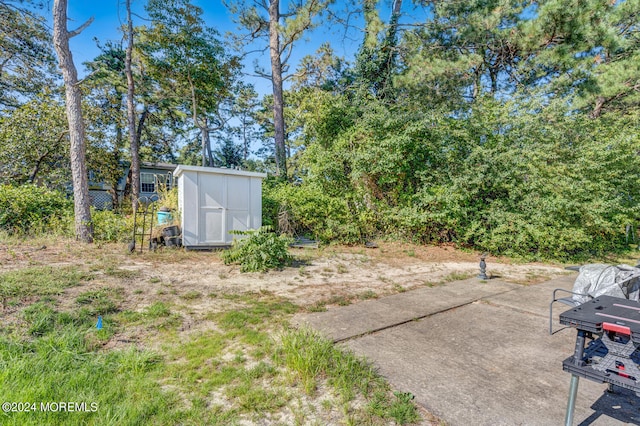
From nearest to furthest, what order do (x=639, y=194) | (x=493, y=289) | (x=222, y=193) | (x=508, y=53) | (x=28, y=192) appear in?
1. (x=493, y=289)
2. (x=222, y=193)
3. (x=28, y=192)
4. (x=639, y=194)
5. (x=508, y=53)

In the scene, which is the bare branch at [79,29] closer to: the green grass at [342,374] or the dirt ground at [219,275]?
the dirt ground at [219,275]

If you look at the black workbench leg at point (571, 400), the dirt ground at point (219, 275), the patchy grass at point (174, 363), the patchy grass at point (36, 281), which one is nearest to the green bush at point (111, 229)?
the dirt ground at point (219, 275)

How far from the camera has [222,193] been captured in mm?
7133

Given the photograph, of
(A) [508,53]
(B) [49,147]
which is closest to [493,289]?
(A) [508,53]

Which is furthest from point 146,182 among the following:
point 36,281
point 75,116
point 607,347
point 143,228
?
point 607,347

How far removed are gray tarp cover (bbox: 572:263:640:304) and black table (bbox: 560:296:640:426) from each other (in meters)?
0.80

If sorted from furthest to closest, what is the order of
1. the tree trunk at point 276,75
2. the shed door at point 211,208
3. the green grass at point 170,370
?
the tree trunk at point 276,75
the shed door at point 211,208
the green grass at point 170,370

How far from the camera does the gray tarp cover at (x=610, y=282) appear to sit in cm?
229

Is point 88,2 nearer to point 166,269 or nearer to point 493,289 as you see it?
point 166,269

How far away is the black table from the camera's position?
1.33 metres

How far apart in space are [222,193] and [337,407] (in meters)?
6.09

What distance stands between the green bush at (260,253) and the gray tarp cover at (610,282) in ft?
14.5

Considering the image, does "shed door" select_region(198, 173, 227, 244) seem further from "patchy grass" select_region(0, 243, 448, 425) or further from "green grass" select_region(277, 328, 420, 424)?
"green grass" select_region(277, 328, 420, 424)

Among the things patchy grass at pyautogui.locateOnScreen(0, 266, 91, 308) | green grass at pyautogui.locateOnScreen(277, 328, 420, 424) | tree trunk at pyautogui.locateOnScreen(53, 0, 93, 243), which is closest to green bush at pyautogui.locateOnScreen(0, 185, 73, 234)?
tree trunk at pyautogui.locateOnScreen(53, 0, 93, 243)
